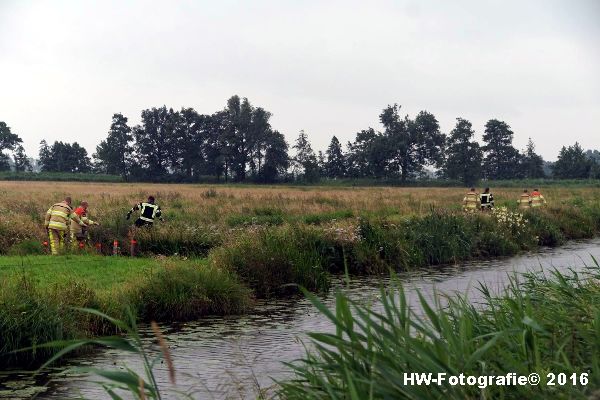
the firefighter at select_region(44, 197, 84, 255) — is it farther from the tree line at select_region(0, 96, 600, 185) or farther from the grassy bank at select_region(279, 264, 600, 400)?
the tree line at select_region(0, 96, 600, 185)

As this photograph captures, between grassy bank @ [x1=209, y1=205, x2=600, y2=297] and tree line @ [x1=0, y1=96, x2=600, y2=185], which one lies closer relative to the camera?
grassy bank @ [x1=209, y1=205, x2=600, y2=297]

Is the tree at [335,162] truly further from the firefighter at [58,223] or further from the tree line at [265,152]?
the firefighter at [58,223]

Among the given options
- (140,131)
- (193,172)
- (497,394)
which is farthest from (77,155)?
(497,394)

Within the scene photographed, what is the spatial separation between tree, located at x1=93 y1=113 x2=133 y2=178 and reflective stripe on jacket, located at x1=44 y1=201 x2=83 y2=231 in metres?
85.1

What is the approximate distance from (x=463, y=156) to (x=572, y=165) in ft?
59.3

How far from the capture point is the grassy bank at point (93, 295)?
29.5 ft

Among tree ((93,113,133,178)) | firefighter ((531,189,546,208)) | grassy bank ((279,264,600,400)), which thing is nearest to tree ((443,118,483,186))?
tree ((93,113,133,178))

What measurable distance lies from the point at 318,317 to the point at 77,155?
11231cm

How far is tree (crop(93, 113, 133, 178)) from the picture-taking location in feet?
338

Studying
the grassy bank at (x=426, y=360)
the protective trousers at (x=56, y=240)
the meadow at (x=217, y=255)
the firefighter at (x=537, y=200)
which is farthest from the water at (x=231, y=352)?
the firefighter at (x=537, y=200)

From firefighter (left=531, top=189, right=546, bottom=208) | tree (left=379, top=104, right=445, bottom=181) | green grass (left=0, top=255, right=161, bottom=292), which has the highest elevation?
tree (left=379, top=104, right=445, bottom=181)

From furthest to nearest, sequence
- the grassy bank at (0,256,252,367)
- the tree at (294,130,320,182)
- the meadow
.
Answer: the tree at (294,130,320,182)
the meadow
the grassy bank at (0,256,252,367)

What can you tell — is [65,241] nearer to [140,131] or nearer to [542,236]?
[542,236]

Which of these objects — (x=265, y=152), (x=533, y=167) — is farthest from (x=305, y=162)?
(x=533, y=167)
